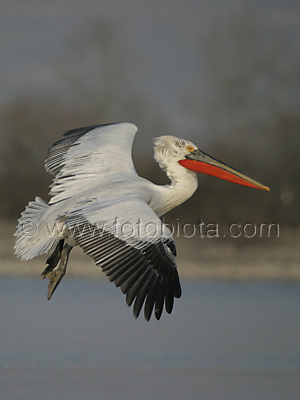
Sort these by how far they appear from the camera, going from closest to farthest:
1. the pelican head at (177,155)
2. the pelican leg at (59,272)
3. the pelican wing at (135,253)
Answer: the pelican wing at (135,253) → the pelican leg at (59,272) → the pelican head at (177,155)

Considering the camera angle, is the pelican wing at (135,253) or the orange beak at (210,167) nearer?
the pelican wing at (135,253)

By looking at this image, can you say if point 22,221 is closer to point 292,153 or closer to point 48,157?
point 48,157

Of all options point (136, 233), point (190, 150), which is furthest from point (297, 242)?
point (136, 233)

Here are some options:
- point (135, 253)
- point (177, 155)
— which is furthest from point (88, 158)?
point (135, 253)

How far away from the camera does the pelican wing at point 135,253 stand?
3.86 metres

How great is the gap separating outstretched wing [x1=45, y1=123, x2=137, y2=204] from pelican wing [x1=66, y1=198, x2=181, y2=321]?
0.69 meters

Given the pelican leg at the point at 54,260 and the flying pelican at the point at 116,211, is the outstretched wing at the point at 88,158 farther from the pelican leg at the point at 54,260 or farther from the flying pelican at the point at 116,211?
the pelican leg at the point at 54,260

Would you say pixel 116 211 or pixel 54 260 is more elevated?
pixel 116 211

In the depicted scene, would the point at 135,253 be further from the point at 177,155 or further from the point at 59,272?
the point at 177,155

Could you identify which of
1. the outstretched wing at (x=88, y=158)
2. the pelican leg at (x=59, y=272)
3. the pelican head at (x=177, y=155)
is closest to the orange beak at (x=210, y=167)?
the pelican head at (x=177, y=155)

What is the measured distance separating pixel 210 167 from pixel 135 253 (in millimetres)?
1746

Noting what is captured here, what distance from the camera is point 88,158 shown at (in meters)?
5.15

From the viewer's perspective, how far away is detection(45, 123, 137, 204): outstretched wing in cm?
489

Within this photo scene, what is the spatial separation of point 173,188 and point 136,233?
3.86 ft
